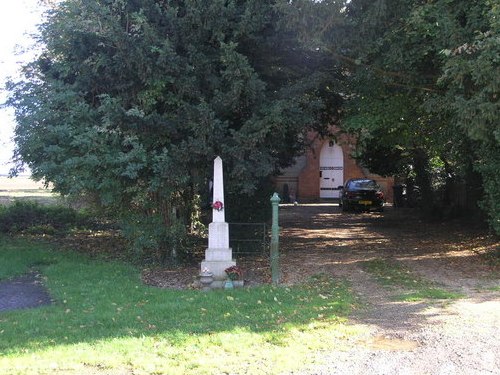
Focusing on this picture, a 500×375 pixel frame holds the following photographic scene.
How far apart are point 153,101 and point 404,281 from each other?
219 inches

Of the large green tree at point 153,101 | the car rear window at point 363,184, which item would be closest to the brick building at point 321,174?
the car rear window at point 363,184

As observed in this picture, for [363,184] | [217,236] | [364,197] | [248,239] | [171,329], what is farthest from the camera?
[363,184]

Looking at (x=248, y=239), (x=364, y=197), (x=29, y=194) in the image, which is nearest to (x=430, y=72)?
(x=248, y=239)

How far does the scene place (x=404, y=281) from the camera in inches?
379

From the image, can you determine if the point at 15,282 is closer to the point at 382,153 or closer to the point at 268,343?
the point at 268,343

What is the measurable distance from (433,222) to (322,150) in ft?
60.9

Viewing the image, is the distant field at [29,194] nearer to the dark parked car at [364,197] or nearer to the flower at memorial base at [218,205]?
the flower at memorial base at [218,205]

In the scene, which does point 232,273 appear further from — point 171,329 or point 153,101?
point 153,101

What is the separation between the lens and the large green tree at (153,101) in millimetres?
9719

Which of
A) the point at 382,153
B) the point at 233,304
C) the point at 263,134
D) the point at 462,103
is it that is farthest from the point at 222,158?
the point at 382,153

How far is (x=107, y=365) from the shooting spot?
A: 17.2 ft

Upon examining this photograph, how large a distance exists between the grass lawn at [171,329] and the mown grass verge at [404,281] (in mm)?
886

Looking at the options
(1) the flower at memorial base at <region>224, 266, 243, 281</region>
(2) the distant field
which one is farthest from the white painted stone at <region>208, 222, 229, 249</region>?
(2) the distant field

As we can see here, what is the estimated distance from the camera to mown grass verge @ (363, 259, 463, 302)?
27.5 feet
